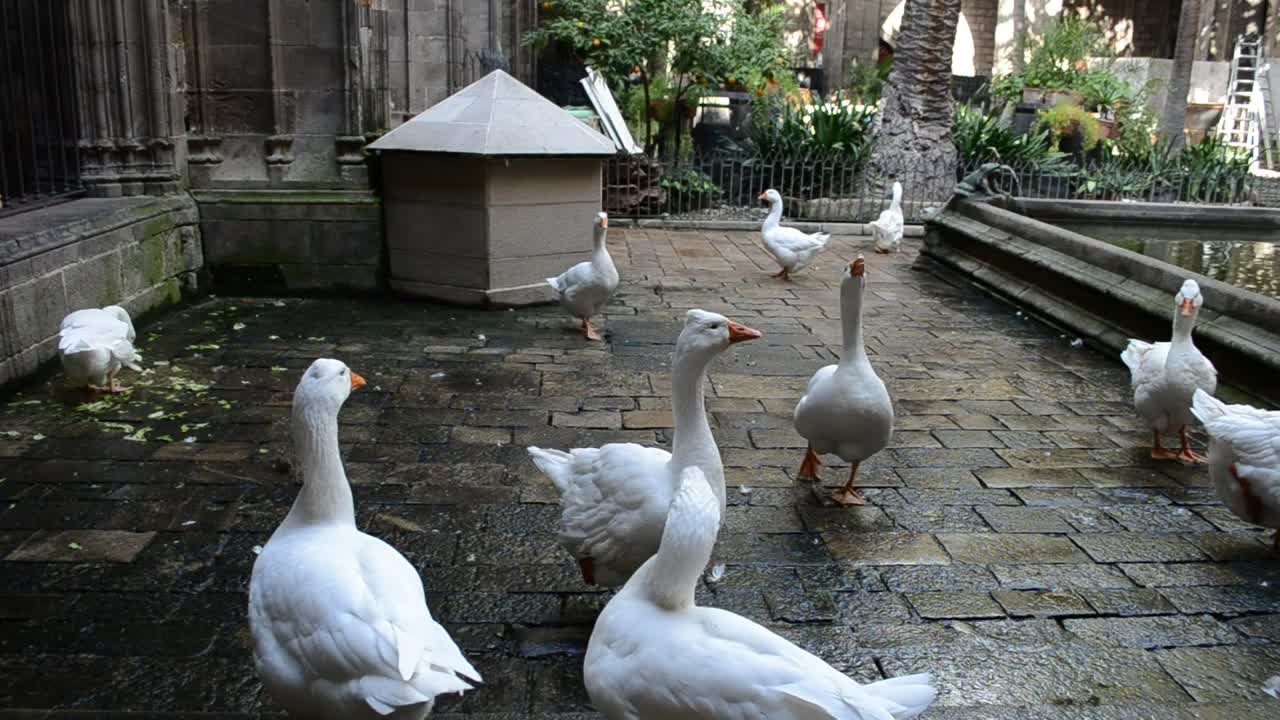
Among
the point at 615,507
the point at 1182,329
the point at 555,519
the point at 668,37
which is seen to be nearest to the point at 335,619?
the point at 615,507

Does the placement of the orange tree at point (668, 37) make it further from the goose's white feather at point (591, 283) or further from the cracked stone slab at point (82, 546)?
the cracked stone slab at point (82, 546)

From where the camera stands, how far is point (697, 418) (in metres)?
3.42

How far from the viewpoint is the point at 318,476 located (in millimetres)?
2881

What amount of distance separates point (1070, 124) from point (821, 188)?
5.83 m

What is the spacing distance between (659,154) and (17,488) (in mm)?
12695

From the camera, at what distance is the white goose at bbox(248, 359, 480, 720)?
241 centimetres

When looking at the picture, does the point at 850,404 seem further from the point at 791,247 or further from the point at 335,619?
the point at 791,247

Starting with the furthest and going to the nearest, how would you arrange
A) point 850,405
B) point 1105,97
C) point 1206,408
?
point 1105,97, point 850,405, point 1206,408

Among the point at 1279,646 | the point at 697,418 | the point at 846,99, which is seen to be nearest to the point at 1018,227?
the point at 1279,646

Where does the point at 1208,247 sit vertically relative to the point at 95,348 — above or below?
above

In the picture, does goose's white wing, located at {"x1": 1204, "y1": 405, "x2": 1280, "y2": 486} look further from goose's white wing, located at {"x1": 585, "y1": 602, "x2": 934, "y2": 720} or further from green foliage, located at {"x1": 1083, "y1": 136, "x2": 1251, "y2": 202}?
green foliage, located at {"x1": 1083, "y1": 136, "x2": 1251, "y2": 202}

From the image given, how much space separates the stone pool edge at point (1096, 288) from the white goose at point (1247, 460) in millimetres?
1648

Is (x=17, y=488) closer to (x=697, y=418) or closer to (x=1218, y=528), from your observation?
(x=697, y=418)

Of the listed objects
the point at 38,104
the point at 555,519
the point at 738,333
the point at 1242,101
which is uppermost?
the point at 1242,101
